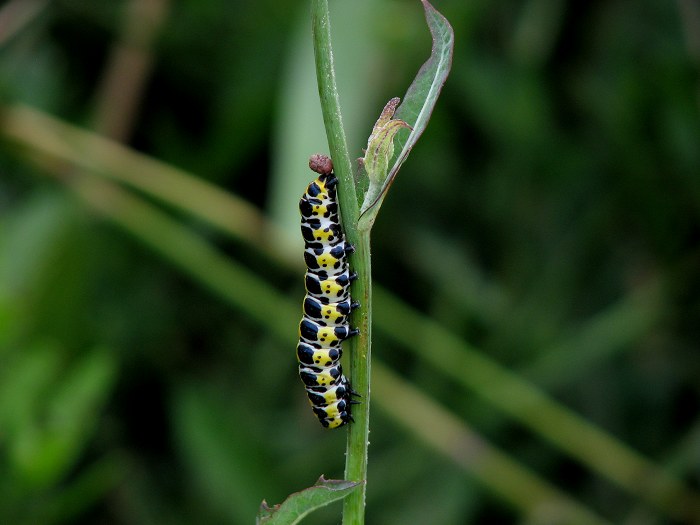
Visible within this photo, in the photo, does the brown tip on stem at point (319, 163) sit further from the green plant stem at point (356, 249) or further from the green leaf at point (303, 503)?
the green leaf at point (303, 503)

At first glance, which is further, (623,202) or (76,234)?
(623,202)

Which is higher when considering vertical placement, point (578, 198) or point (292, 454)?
point (578, 198)

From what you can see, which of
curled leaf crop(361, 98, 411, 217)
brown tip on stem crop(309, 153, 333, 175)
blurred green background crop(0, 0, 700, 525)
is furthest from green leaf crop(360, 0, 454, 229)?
blurred green background crop(0, 0, 700, 525)

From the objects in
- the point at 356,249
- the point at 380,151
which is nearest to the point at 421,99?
the point at 380,151

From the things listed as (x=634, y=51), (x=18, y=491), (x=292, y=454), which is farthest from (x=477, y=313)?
(x=18, y=491)

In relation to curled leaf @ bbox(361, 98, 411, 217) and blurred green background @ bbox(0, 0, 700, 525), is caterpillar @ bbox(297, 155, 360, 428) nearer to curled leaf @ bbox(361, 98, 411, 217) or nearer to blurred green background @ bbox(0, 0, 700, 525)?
curled leaf @ bbox(361, 98, 411, 217)

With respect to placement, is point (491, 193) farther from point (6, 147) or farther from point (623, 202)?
point (6, 147)

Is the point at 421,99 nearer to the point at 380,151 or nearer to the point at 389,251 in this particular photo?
the point at 380,151
